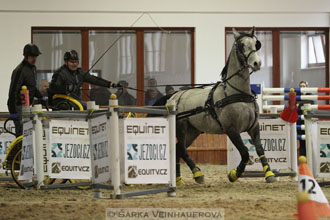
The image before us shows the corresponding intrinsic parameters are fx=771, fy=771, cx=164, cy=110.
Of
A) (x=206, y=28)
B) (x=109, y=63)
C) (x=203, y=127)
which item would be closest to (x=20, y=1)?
(x=109, y=63)

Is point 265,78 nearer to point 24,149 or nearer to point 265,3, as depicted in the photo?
point 265,3

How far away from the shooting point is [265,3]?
1902 centimetres

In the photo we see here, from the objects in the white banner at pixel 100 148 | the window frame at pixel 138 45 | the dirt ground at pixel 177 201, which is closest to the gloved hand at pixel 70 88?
the dirt ground at pixel 177 201

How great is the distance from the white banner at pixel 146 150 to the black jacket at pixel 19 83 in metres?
3.05

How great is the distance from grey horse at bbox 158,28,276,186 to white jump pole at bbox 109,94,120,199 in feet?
8.83

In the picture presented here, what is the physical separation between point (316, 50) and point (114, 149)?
12034mm

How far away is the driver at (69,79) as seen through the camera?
11.6m

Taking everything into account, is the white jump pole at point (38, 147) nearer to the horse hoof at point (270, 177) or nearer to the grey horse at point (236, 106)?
the grey horse at point (236, 106)

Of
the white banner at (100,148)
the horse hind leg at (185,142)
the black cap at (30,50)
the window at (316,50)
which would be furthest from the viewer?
the window at (316,50)

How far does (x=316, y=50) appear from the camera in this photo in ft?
64.7

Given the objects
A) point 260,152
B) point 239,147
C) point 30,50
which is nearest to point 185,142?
point 239,147

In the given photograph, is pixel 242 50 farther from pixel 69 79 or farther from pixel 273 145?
pixel 69 79

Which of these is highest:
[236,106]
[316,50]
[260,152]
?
[316,50]

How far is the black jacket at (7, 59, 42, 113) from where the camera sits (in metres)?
11.5
